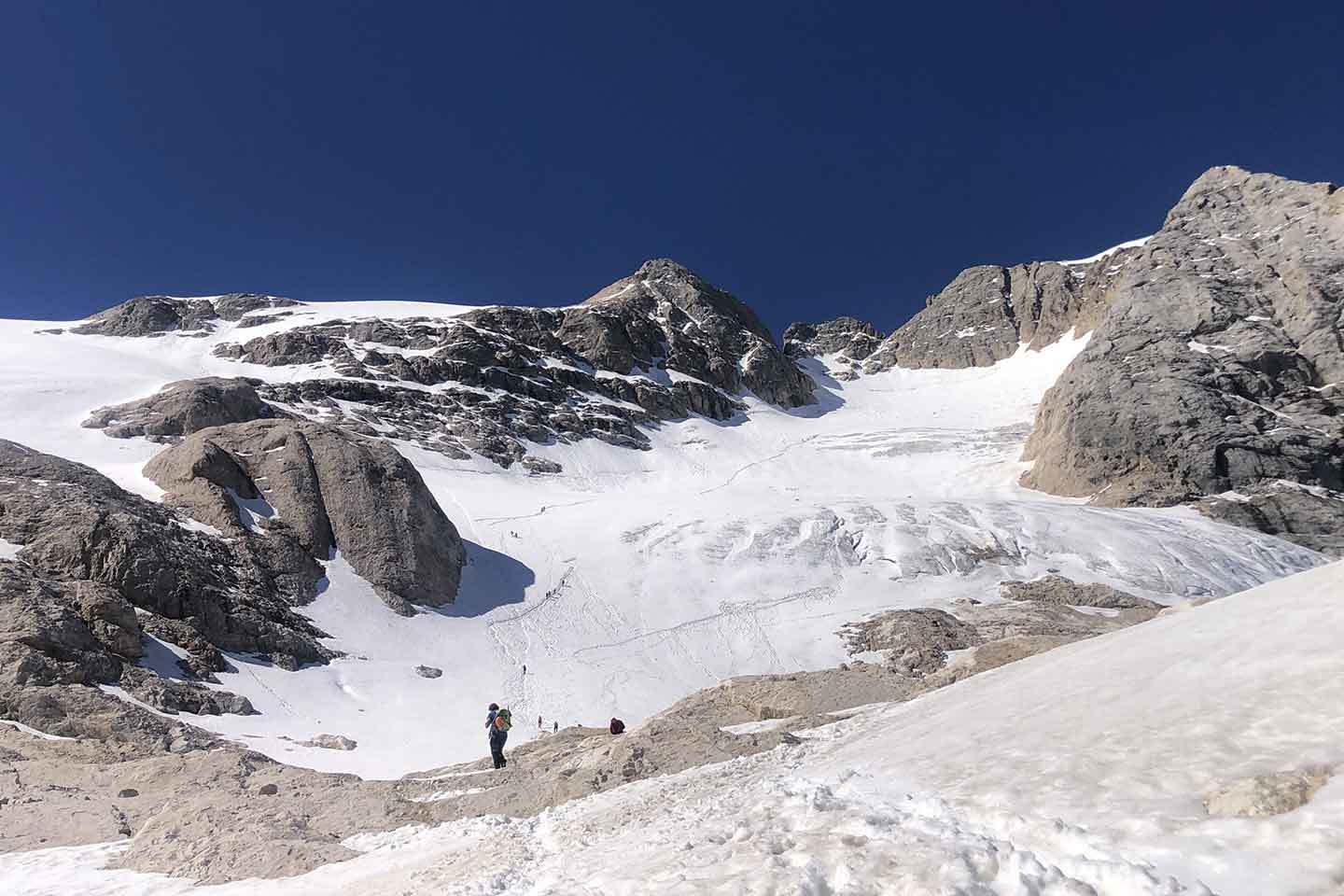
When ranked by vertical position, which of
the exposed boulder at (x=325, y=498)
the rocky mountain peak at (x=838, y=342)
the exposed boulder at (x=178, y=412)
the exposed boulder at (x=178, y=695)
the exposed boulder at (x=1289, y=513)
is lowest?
the exposed boulder at (x=1289, y=513)

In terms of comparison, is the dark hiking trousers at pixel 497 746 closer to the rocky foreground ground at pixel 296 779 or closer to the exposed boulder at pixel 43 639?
the rocky foreground ground at pixel 296 779

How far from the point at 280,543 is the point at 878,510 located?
36882mm

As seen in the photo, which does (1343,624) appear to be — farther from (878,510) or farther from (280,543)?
(878,510)

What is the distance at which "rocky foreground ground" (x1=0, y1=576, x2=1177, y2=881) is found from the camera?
917 centimetres

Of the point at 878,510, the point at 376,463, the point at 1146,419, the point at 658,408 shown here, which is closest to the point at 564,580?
the point at 376,463

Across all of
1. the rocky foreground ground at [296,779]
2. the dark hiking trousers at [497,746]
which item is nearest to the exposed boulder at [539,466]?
the rocky foreground ground at [296,779]

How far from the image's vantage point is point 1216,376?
243 ft

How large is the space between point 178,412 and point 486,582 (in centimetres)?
3437

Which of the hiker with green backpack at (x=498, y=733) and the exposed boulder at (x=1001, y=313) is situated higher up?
the exposed boulder at (x=1001, y=313)

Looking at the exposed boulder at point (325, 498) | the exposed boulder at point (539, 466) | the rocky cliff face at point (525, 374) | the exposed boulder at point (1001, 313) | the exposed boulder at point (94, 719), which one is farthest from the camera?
the exposed boulder at point (1001, 313)

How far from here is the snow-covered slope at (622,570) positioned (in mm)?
25750

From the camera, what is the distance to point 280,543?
31781 millimetres

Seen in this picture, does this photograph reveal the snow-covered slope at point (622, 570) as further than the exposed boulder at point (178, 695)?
Yes

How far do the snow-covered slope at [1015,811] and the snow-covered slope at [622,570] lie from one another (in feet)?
43.3
